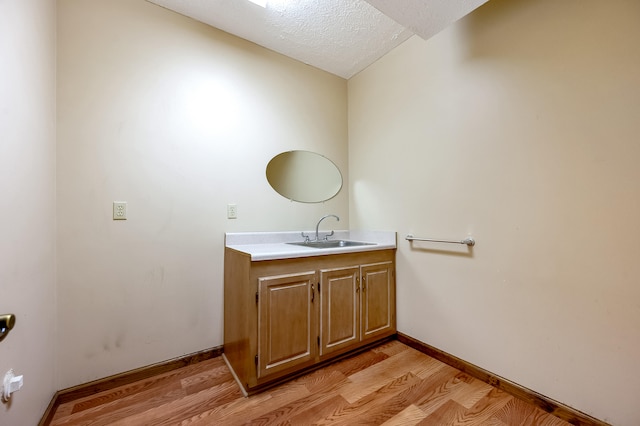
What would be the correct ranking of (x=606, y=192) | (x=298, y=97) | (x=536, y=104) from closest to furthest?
(x=606, y=192) < (x=536, y=104) < (x=298, y=97)

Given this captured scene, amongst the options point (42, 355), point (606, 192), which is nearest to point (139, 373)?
point (42, 355)

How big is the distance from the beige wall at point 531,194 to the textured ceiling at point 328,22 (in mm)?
285

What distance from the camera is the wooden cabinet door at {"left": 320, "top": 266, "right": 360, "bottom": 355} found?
179 cm

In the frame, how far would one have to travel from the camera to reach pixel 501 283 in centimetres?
157

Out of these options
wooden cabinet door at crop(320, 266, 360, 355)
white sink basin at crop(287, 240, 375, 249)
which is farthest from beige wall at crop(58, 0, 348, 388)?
wooden cabinet door at crop(320, 266, 360, 355)

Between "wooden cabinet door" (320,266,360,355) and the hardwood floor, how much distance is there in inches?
7.2

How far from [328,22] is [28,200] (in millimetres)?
2081

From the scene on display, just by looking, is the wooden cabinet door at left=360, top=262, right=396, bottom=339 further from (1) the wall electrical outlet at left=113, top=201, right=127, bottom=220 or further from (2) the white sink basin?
(1) the wall electrical outlet at left=113, top=201, right=127, bottom=220

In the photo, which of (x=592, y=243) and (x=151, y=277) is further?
(x=151, y=277)

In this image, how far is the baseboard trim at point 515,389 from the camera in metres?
1.28

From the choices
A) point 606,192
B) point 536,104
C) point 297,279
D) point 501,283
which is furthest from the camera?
point 297,279

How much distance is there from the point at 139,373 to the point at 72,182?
1254 mm

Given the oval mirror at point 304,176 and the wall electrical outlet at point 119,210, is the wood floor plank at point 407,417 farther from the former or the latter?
the wall electrical outlet at point 119,210

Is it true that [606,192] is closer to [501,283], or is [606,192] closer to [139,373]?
[501,283]
